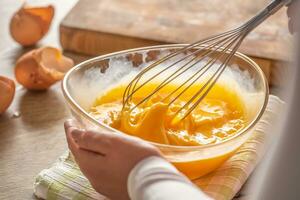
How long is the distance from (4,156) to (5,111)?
0.09 m

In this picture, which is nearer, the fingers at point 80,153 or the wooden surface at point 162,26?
the fingers at point 80,153

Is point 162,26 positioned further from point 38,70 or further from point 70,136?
point 70,136

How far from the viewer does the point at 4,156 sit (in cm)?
65

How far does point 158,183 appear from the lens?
1.43ft

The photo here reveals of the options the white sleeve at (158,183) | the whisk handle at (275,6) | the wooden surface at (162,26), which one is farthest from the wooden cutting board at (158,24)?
the white sleeve at (158,183)

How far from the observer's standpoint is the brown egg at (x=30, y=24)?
0.84 m

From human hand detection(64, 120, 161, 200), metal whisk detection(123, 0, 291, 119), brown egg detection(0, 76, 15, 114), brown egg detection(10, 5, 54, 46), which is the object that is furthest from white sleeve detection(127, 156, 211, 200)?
brown egg detection(10, 5, 54, 46)

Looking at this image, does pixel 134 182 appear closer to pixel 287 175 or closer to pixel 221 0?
pixel 287 175

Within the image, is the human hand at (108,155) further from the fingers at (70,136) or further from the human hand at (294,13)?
the human hand at (294,13)

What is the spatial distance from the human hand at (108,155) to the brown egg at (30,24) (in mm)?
356

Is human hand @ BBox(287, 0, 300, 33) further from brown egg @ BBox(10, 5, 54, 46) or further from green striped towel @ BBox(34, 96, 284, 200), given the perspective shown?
brown egg @ BBox(10, 5, 54, 46)

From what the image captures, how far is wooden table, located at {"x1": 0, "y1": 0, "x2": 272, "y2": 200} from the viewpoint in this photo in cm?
62

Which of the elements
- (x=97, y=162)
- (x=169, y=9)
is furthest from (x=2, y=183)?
(x=169, y=9)

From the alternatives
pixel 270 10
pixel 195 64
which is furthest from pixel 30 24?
pixel 270 10
